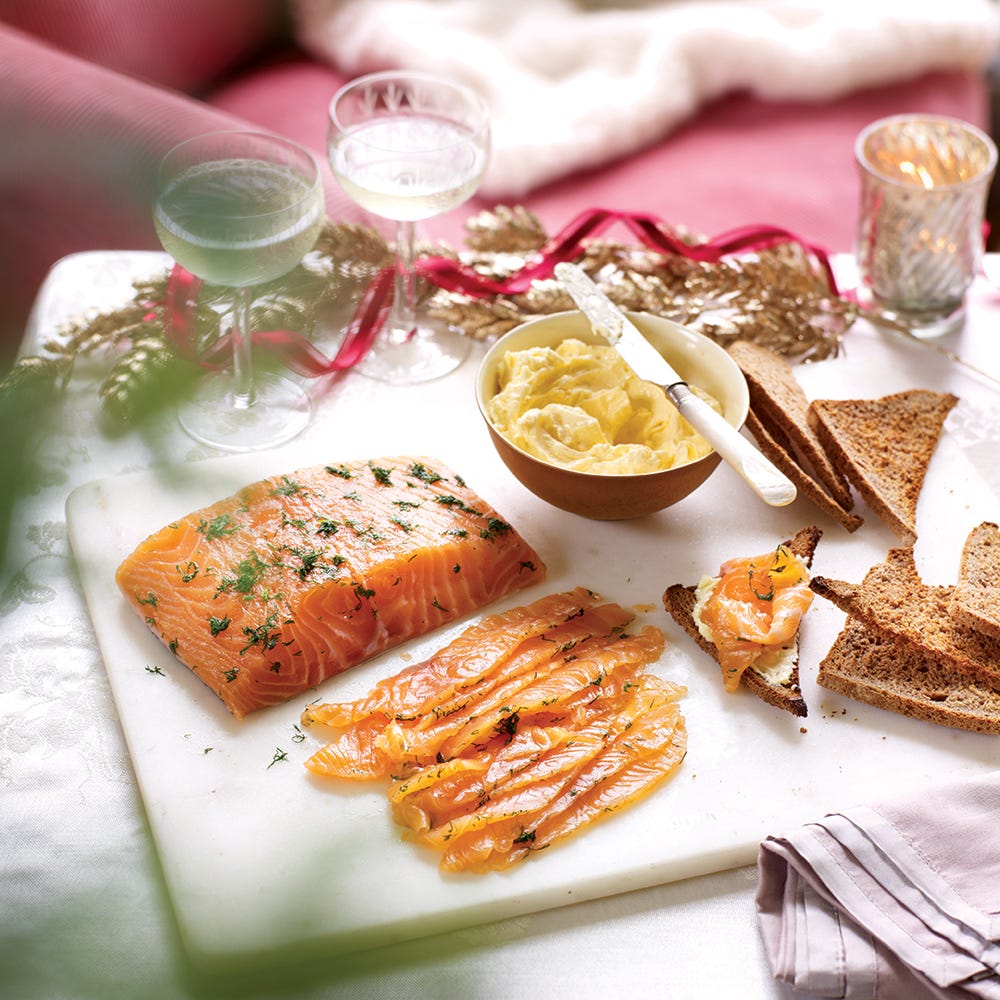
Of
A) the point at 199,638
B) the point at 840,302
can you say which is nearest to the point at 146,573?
the point at 199,638

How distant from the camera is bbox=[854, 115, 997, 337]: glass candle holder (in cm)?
290

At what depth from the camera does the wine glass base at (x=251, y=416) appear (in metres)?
2.73

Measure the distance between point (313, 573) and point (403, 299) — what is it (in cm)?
108

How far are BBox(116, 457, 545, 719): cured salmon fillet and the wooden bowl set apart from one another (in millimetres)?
138

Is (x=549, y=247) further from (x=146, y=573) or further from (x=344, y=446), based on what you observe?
(x=146, y=573)

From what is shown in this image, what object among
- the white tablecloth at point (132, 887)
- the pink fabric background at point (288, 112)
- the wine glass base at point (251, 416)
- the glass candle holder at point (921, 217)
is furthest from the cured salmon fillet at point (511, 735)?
the pink fabric background at point (288, 112)

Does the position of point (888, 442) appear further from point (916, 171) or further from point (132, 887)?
point (132, 887)

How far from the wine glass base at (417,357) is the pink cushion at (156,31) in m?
1.29

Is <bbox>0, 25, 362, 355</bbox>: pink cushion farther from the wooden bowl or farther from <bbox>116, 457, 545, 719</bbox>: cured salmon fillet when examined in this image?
the wooden bowl

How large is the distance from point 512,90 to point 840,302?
5.16 ft

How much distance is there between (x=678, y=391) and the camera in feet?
7.79

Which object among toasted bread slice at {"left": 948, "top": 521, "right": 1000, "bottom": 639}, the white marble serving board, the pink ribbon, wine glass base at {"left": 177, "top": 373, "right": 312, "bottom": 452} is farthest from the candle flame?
wine glass base at {"left": 177, "top": 373, "right": 312, "bottom": 452}

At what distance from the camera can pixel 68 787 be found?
205 cm

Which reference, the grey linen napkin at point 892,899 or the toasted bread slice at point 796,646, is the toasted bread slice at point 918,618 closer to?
the toasted bread slice at point 796,646
